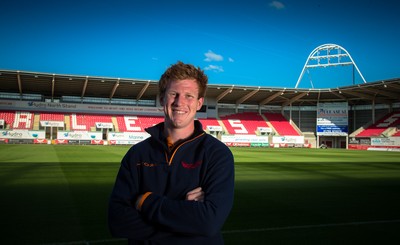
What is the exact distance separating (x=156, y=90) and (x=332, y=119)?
31.2 metres

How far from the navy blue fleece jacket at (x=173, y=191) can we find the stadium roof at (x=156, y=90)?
43.8m

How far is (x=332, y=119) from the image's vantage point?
178ft

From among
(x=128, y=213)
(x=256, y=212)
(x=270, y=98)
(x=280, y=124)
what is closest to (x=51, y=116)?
(x=270, y=98)

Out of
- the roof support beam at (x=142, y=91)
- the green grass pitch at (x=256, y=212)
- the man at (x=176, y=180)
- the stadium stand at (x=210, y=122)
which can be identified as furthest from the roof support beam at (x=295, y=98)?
the man at (x=176, y=180)

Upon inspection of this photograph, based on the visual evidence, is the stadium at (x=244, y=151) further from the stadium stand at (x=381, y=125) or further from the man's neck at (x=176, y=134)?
the man's neck at (x=176, y=134)

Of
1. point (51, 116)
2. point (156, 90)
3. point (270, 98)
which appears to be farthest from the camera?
point (270, 98)

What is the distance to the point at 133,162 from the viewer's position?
7.86 ft

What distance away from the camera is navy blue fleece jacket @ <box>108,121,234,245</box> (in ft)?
6.79

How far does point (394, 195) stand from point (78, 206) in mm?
8671

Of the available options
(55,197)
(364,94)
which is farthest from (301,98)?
(55,197)

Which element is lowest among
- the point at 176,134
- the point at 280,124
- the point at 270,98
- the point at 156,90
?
the point at 176,134

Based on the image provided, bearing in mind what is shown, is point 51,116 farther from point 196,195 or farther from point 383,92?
point 383,92

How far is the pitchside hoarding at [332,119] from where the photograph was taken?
53.0m

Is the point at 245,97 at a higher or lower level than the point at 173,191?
higher
